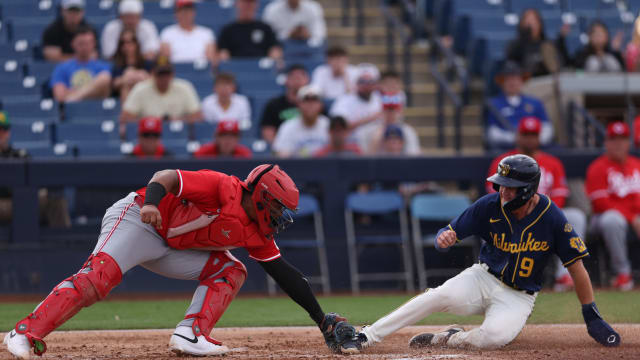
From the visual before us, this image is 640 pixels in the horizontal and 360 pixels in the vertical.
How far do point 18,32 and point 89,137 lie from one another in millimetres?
2839

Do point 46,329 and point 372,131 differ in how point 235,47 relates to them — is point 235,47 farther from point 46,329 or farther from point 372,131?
point 46,329

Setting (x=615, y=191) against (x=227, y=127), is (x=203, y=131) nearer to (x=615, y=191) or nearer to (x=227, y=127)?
(x=227, y=127)

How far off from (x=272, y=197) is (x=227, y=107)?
5951 mm

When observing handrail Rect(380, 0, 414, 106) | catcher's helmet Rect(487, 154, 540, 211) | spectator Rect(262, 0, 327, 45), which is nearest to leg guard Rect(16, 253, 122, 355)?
catcher's helmet Rect(487, 154, 540, 211)

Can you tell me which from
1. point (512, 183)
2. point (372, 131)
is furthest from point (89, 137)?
point (512, 183)

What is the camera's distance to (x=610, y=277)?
10.1m

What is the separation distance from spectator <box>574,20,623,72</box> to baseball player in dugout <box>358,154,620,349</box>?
691cm

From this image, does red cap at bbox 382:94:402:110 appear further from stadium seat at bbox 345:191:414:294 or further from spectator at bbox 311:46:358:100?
stadium seat at bbox 345:191:414:294

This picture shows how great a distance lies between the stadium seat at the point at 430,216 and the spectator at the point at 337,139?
934mm

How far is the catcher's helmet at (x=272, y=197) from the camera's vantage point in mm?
5125

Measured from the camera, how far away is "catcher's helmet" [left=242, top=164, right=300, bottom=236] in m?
5.12

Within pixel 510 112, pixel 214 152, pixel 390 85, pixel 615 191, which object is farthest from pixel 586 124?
pixel 214 152

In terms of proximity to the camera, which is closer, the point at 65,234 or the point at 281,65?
the point at 65,234

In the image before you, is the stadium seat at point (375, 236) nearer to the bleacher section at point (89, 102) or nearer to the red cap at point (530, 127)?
the bleacher section at point (89, 102)
